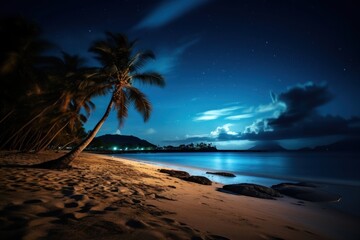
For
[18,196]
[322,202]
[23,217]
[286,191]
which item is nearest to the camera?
[23,217]

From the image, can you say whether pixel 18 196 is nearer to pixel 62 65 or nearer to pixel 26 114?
pixel 26 114

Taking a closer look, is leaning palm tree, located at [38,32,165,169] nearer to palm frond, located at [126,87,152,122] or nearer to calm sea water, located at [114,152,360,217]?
palm frond, located at [126,87,152,122]

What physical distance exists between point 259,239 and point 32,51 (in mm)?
20624

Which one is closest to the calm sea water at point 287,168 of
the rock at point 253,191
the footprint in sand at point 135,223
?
the rock at point 253,191

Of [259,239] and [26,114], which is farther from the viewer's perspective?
[26,114]

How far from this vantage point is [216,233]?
312 cm

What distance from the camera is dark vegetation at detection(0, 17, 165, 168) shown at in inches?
424

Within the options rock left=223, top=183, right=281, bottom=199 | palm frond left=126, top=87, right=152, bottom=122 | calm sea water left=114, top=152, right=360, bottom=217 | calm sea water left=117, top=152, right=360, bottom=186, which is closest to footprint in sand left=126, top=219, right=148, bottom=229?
rock left=223, top=183, right=281, bottom=199

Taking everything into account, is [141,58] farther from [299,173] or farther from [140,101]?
[299,173]

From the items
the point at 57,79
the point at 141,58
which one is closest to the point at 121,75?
the point at 141,58

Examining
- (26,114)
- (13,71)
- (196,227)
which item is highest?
(13,71)

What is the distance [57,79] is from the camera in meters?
21.2

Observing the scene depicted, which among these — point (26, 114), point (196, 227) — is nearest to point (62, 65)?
point (26, 114)

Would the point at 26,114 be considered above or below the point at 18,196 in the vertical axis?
above
